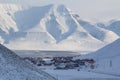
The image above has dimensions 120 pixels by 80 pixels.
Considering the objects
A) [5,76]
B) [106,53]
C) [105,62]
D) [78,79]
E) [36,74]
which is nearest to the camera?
[5,76]

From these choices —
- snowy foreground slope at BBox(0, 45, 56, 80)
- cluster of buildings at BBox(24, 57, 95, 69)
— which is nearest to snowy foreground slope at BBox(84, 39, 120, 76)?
cluster of buildings at BBox(24, 57, 95, 69)

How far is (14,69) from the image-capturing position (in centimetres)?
3053

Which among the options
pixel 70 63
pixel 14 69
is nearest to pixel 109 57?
pixel 70 63

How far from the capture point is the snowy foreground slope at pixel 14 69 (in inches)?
1168

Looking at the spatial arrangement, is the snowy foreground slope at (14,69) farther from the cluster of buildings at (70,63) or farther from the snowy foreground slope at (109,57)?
the cluster of buildings at (70,63)

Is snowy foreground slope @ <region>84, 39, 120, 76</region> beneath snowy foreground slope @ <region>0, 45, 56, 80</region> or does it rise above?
above

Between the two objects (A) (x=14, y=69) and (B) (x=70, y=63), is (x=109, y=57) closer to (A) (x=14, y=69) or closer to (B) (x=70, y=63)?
(B) (x=70, y=63)

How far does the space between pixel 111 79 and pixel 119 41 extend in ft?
169

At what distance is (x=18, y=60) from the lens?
3244 cm

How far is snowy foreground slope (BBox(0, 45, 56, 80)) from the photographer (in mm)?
29672

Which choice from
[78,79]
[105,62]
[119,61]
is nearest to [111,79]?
[78,79]

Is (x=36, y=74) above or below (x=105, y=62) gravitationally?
below

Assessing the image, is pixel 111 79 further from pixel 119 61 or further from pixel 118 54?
pixel 118 54

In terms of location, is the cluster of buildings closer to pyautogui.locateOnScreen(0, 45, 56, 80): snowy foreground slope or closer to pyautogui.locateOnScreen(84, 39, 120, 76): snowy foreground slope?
pyautogui.locateOnScreen(84, 39, 120, 76): snowy foreground slope
